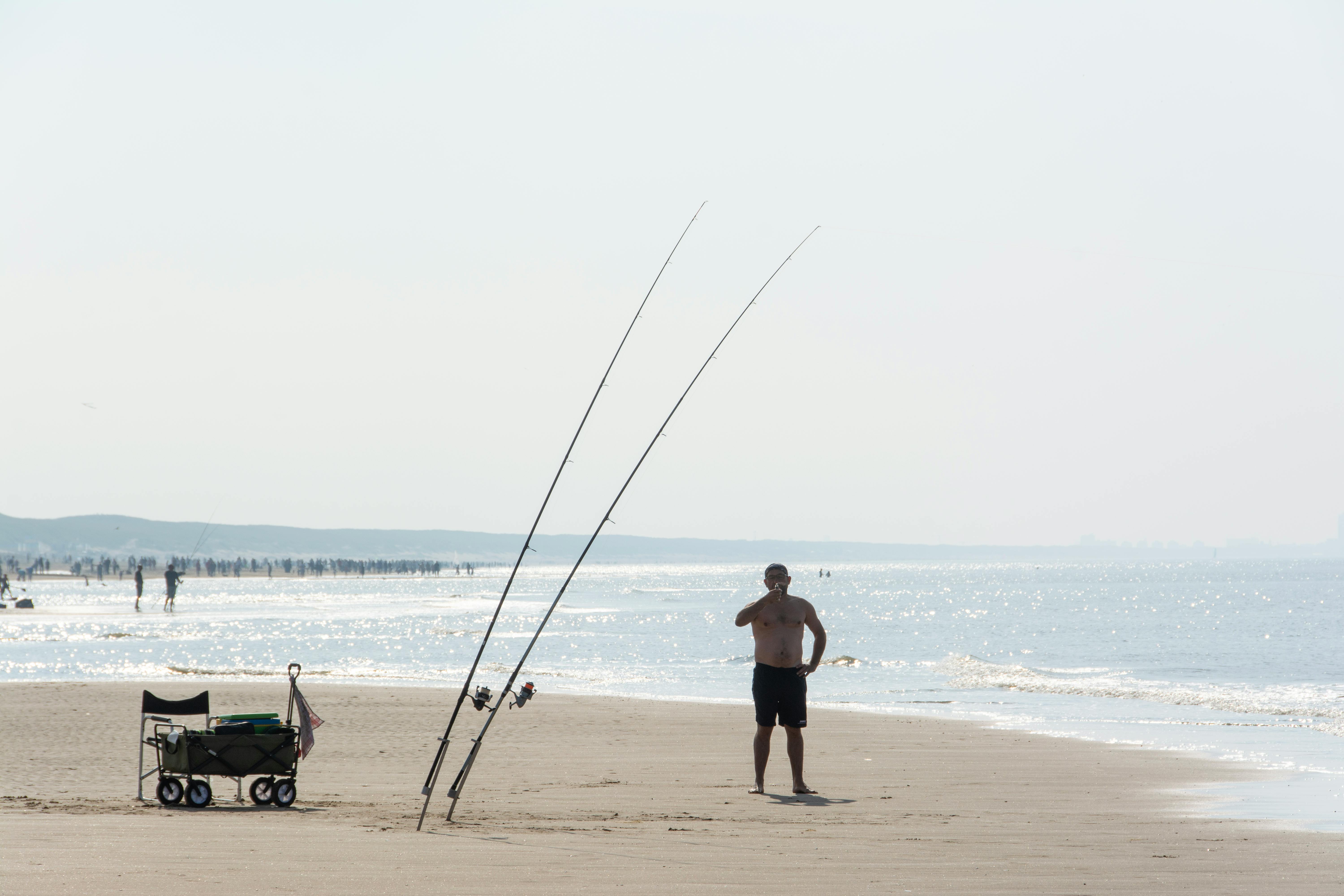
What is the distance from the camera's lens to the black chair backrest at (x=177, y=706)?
814 cm

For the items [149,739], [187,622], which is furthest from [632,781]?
[187,622]

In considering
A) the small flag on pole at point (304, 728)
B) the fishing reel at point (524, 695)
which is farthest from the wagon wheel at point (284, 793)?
the fishing reel at point (524, 695)

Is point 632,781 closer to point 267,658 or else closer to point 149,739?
point 149,739

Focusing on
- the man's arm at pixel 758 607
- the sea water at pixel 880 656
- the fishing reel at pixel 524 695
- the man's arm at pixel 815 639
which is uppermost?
the man's arm at pixel 758 607

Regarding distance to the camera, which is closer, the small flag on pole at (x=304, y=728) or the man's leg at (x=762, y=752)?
the small flag on pole at (x=304, y=728)

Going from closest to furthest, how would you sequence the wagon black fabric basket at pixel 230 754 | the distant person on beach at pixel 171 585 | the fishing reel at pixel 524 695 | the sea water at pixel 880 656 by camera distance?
1. the fishing reel at pixel 524 695
2. the wagon black fabric basket at pixel 230 754
3. the sea water at pixel 880 656
4. the distant person on beach at pixel 171 585

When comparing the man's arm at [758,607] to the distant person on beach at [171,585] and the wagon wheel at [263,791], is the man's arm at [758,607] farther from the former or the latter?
the distant person on beach at [171,585]

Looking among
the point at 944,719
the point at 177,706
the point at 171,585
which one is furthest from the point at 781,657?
the point at 171,585

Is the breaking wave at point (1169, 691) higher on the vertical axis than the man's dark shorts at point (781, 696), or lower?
lower

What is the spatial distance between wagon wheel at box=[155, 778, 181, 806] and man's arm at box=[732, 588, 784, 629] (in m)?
3.74

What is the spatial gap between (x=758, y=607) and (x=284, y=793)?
3.31 metres

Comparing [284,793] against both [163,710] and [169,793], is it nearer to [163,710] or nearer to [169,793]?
[169,793]

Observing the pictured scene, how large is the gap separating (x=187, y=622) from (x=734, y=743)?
104 feet

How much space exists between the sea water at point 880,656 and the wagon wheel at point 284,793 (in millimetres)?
6094
